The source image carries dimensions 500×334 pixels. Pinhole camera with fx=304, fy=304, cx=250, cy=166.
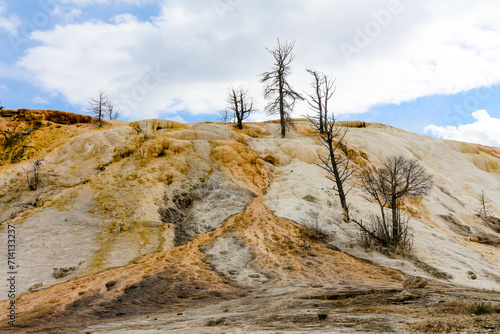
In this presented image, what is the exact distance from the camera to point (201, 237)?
1273cm

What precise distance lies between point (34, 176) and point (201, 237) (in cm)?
1042

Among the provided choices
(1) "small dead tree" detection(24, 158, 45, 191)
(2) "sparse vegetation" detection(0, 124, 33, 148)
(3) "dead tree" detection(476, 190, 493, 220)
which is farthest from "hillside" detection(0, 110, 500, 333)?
(3) "dead tree" detection(476, 190, 493, 220)

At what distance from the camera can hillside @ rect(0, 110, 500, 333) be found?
21.9 feet

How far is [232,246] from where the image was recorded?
38.7 ft

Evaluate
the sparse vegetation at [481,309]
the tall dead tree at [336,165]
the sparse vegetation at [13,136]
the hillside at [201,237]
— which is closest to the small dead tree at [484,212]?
the hillside at [201,237]

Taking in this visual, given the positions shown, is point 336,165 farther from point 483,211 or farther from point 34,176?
point 34,176

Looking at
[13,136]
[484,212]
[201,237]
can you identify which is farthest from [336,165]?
[13,136]

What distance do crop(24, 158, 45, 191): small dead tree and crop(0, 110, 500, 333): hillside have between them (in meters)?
0.37

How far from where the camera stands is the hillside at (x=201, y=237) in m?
6.69

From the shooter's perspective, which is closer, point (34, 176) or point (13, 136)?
point (34, 176)

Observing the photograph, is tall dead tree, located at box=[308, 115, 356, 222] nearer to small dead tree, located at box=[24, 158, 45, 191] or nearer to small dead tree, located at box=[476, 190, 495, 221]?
small dead tree, located at box=[476, 190, 495, 221]

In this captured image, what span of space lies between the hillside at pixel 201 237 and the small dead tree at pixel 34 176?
1.21 feet

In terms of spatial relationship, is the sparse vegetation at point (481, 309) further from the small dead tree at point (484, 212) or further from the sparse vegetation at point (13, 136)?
the sparse vegetation at point (13, 136)

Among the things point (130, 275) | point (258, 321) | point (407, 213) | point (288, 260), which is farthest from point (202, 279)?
point (407, 213)
